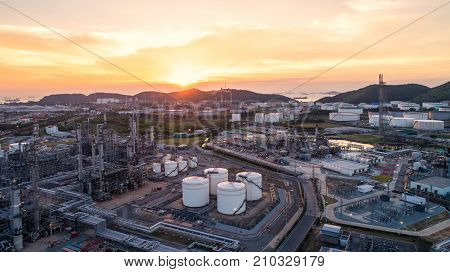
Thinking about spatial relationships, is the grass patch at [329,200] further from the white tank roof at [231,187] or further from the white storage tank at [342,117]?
the white storage tank at [342,117]

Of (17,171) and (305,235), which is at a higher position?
(17,171)

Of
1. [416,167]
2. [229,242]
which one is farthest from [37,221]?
[416,167]

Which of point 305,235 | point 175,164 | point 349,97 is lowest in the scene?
point 305,235

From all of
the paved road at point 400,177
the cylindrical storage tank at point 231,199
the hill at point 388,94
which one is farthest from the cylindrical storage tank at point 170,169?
the hill at point 388,94

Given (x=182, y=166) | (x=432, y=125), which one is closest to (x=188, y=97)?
(x=432, y=125)

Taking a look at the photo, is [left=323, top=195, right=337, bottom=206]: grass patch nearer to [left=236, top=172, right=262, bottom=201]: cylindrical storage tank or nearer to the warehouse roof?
[left=236, top=172, right=262, bottom=201]: cylindrical storage tank

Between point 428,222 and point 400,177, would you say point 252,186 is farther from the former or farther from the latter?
point 400,177

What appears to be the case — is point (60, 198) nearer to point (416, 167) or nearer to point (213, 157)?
point (213, 157)
